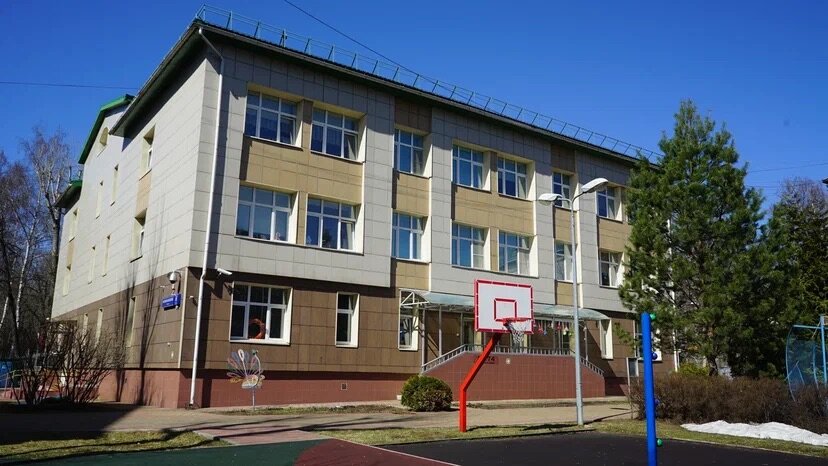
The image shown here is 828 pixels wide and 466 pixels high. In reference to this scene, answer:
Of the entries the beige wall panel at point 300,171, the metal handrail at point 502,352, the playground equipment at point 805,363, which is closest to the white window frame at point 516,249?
the metal handrail at point 502,352

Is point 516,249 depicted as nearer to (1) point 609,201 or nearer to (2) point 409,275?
(2) point 409,275

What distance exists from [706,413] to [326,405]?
463 inches

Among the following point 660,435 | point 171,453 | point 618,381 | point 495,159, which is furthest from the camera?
point 618,381

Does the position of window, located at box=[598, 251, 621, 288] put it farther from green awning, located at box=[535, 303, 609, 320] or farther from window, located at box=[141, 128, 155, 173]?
window, located at box=[141, 128, 155, 173]

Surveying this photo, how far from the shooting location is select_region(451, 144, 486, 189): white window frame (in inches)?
1148

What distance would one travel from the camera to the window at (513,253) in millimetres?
30078

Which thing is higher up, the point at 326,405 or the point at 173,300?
the point at 173,300

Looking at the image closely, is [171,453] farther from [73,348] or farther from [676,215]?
[676,215]

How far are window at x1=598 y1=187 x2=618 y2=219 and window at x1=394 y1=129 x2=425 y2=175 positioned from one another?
455 inches

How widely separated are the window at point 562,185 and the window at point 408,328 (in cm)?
1058

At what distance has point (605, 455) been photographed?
1209 centimetres

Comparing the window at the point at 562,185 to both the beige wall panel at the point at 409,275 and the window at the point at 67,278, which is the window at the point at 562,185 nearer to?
the beige wall panel at the point at 409,275

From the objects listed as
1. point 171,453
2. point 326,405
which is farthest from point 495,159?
point 171,453

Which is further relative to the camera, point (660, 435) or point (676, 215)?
point (676, 215)
